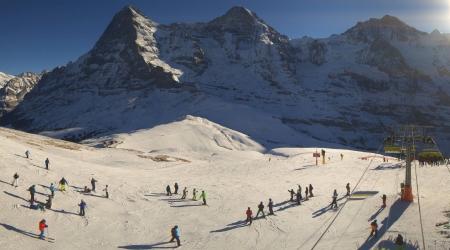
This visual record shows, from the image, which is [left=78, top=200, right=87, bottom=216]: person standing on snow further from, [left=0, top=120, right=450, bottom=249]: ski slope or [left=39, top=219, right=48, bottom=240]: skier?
[left=39, top=219, right=48, bottom=240]: skier

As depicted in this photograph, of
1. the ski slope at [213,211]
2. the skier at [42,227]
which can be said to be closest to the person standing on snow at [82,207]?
the ski slope at [213,211]

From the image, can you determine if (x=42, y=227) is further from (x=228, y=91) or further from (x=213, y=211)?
(x=228, y=91)

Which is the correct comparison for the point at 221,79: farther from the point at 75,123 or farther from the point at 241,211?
the point at 241,211

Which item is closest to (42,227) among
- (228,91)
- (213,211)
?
(213,211)

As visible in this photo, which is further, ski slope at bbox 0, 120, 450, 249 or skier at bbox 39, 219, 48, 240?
ski slope at bbox 0, 120, 450, 249

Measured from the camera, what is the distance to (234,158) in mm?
57844

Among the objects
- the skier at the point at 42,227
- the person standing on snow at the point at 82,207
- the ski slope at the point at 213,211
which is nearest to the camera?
the skier at the point at 42,227

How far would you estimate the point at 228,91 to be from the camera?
158000 millimetres

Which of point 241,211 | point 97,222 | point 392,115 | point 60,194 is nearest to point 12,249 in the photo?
point 97,222

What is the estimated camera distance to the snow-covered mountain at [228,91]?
121 meters

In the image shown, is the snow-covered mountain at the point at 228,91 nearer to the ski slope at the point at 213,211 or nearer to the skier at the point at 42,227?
the ski slope at the point at 213,211

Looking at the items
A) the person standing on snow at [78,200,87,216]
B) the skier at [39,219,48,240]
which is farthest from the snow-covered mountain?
the skier at [39,219,48,240]

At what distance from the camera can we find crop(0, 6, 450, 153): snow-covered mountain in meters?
121

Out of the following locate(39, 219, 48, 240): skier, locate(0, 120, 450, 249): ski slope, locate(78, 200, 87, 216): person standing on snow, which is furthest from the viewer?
locate(78, 200, 87, 216): person standing on snow
